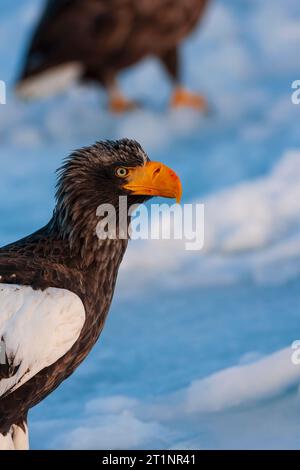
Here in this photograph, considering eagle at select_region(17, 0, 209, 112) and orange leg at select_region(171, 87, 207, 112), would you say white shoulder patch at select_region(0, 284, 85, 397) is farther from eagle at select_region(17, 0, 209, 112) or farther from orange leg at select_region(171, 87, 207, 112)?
orange leg at select_region(171, 87, 207, 112)

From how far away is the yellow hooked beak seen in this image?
4.56 meters

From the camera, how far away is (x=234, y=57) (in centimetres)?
1015

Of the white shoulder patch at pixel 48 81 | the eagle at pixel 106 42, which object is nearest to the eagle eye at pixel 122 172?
the eagle at pixel 106 42

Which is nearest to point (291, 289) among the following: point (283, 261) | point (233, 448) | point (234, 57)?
point (283, 261)

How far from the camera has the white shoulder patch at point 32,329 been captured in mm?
4199

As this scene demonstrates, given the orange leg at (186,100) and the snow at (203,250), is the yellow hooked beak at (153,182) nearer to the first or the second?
the snow at (203,250)

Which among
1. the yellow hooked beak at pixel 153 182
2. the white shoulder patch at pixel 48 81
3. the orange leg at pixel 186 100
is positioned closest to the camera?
the yellow hooked beak at pixel 153 182

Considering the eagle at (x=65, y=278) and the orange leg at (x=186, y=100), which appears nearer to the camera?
the eagle at (x=65, y=278)

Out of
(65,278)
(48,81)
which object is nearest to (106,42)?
(48,81)

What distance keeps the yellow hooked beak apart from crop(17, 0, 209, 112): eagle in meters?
4.28

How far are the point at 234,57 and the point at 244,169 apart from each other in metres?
2.38

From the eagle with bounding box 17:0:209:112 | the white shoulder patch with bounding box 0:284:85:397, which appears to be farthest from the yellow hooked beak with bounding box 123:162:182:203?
the eagle with bounding box 17:0:209:112

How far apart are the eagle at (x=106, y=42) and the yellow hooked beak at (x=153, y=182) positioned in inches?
Answer: 169
